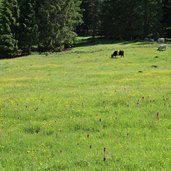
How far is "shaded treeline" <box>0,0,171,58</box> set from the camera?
8938 cm

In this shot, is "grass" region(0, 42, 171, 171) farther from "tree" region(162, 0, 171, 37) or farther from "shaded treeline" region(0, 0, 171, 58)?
"tree" region(162, 0, 171, 37)

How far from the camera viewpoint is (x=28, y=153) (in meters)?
12.6

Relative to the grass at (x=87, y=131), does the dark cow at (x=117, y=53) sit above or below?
below

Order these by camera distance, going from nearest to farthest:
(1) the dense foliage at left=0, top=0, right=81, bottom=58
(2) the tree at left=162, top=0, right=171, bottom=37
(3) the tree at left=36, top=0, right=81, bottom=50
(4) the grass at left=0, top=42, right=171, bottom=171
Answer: (4) the grass at left=0, top=42, right=171, bottom=171, (1) the dense foliage at left=0, top=0, right=81, bottom=58, (3) the tree at left=36, top=0, right=81, bottom=50, (2) the tree at left=162, top=0, right=171, bottom=37

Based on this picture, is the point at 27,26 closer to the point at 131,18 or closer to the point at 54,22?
the point at 54,22

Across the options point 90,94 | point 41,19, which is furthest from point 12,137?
point 41,19

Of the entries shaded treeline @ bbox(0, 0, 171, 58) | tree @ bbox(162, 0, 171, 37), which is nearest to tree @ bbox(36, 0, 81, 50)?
shaded treeline @ bbox(0, 0, 171, 58)

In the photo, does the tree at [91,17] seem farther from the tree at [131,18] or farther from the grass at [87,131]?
the grass at [87,131]

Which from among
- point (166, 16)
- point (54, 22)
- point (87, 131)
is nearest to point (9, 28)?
point (54, 22)

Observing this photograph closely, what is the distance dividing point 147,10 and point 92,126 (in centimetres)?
9274

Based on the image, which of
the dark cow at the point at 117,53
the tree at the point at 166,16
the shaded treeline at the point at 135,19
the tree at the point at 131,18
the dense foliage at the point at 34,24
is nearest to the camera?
the dark cow at the point at 117,53

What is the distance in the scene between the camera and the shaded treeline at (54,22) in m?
89.4

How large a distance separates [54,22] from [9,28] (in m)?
9.89

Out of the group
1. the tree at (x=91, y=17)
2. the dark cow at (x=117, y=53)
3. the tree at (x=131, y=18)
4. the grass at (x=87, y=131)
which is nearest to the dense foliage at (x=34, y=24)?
the tree at (x=131, y=18)
